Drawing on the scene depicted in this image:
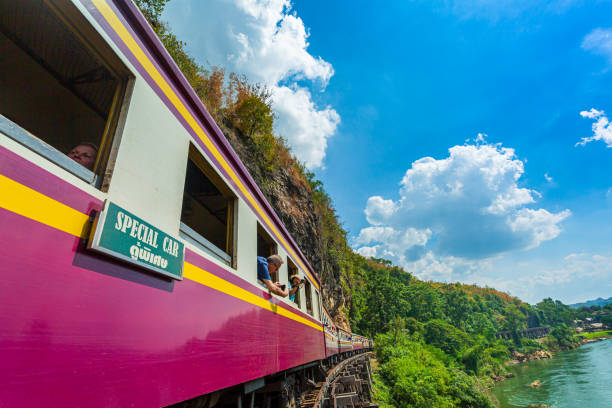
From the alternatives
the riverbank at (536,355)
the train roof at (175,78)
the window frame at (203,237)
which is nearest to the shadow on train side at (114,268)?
the window frame at (203,237)

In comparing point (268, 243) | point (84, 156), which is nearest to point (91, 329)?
point (84, 156)

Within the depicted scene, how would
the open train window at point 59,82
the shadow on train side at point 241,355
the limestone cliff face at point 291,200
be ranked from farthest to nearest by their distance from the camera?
1. the limestone cliff face at point 291,200
2. the shadow on train side at point 241,355
3. the open train window at point 59,82

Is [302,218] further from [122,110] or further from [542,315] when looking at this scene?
[542,315]

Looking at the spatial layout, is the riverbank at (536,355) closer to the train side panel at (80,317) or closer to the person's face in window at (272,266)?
the person's face in window at (272,266)

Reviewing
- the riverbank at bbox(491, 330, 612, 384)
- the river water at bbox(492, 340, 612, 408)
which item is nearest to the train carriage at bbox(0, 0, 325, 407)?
the river water at bbox(492, 340, 612, 408)

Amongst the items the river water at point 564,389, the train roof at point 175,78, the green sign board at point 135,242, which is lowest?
the river water at point 564,389

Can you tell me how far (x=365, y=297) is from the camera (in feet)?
131

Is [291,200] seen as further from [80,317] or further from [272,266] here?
[80,317]

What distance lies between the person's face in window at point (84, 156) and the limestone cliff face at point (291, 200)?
358 inches

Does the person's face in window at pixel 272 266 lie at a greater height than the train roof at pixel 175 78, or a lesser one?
lesser

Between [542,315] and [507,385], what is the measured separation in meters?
71.1

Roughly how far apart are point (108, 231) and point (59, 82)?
1747 millimetres

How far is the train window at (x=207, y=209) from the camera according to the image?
7.74 feet

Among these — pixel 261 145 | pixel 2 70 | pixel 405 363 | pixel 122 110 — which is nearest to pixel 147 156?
pixel 122 110
